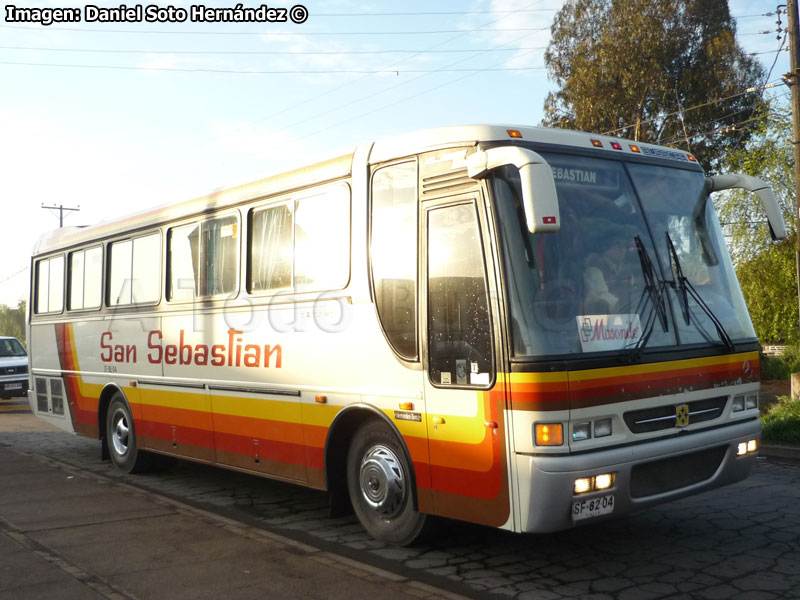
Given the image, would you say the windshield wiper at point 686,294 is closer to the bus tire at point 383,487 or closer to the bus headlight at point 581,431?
the bus headlight at point 581,431

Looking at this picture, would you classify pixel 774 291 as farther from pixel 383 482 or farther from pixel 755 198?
pixel 383 482

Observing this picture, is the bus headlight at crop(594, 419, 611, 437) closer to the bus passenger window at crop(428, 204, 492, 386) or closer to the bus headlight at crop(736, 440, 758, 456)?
the bus passenger window at crop(428, 204, 492, 386)

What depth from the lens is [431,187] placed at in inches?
236

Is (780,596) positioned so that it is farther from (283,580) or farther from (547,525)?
(283,580)

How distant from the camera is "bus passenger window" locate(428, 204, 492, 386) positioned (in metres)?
5.52

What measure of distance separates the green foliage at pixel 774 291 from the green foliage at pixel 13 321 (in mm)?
101879

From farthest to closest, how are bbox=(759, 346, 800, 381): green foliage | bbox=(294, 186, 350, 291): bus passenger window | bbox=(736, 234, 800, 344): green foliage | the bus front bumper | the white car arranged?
the white car → bbox=(736, 234, 800, 344): green foliage → bbox=(759, 346, 800, 381): green foliage → bbox=(294, 186, 350, 291): bus passenger window → the bus front bumper

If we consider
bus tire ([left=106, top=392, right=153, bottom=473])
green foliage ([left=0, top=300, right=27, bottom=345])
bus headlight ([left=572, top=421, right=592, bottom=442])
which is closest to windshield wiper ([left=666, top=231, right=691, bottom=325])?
bus headlight ([left=572, top=421, right=592, bottom=442])

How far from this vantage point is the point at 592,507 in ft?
17.3

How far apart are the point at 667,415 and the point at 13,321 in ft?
392

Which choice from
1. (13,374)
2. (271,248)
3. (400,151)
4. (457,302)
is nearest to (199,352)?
(271,248)

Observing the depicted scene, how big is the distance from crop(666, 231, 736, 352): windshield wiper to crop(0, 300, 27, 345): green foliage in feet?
370

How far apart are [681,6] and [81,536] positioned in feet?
101

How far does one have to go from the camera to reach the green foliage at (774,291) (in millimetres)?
21656
